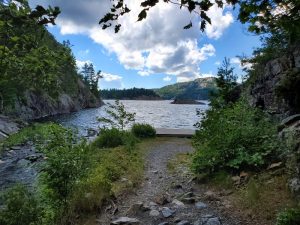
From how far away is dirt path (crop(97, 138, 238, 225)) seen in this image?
767cm

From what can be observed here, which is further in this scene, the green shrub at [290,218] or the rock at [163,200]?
the rock at [163,200]

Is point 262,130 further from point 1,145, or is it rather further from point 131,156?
point 1,145

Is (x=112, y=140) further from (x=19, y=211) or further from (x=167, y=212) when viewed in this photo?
(x=19, y=211)

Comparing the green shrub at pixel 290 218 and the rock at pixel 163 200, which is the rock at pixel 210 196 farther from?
the green shrub at pixel 290 218

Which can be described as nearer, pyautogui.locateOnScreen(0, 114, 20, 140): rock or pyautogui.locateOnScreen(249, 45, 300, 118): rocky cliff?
pyautogui.locateOnScreen(249, 45, 300, 118): rocky cliff

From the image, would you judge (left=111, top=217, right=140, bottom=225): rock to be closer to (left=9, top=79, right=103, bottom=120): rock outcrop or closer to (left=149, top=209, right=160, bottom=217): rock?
(left=149, top=209, right=160, bottom=217): rock

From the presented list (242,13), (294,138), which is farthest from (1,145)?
(242,13)

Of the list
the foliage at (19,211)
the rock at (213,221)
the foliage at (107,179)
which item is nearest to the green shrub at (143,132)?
the foliage at (107,179)

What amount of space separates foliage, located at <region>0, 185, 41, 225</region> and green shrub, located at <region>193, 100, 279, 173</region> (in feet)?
17.6

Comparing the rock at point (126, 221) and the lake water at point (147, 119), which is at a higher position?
the rock at point (126, 221)

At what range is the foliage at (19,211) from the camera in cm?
709

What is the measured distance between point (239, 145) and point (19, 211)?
6.29 meters

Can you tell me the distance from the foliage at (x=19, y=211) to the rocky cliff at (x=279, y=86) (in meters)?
8.54

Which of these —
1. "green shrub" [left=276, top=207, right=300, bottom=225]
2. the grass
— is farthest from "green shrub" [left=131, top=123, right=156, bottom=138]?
"green shrub" [left=276, top=207, right=300, bottom=225]
